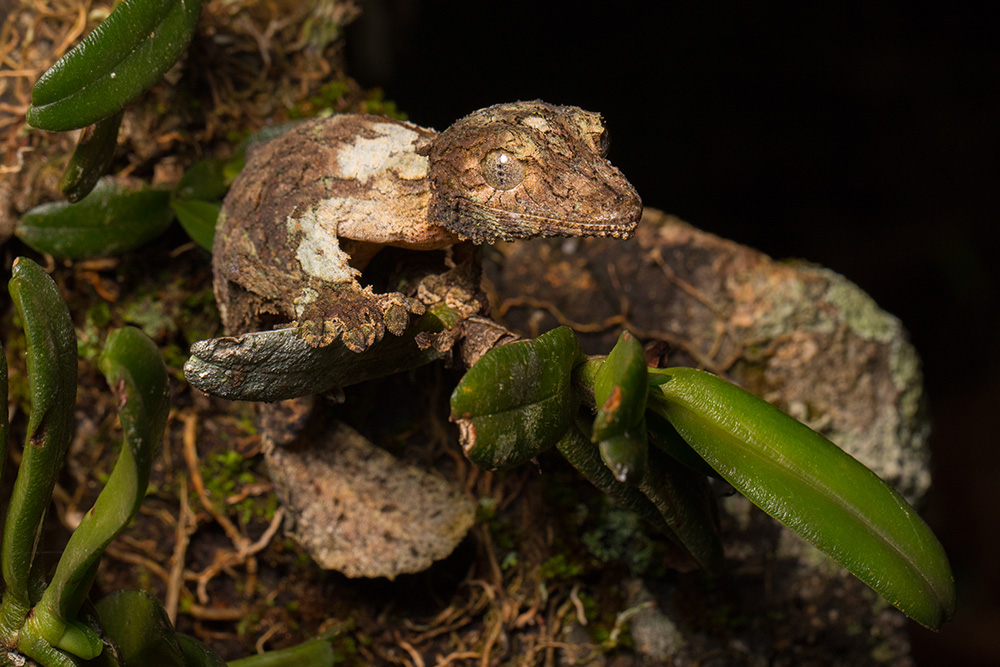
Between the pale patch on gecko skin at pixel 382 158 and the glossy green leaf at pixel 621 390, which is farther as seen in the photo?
the pale patch on gecko skin at pixel 382 158

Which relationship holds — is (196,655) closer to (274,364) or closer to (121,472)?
(121,472)

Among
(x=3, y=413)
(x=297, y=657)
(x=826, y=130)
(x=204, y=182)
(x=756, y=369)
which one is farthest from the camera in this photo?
(x=826, y=130)

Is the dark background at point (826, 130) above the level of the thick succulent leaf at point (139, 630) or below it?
below

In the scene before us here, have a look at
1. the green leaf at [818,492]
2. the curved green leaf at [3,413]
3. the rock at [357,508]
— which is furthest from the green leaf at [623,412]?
the curved green leaf at [3,413]

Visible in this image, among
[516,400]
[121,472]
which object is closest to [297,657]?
[121,472]

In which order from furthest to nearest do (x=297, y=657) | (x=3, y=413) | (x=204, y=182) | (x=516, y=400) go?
(x=204, y=182)
(x=297, y=657)
(x=3, y=413)
(x=516, y=400)

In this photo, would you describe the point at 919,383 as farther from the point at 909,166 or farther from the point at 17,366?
the point at 909,166

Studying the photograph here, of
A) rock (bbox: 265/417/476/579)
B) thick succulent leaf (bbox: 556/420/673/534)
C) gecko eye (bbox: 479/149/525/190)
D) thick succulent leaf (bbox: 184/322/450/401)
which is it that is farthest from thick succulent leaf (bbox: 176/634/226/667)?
gecko eye (bbox: 479/149/525/190)

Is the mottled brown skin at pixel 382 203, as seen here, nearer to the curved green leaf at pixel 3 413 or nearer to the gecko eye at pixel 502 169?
the gecko eye at pixel 502 169
